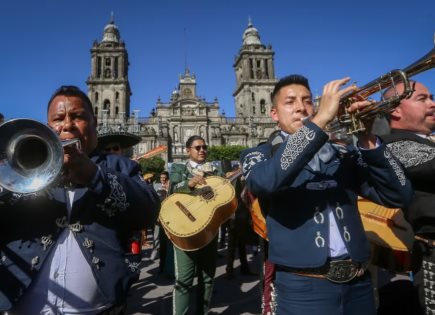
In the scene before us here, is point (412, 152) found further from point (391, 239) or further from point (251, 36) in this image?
point (251, 36)

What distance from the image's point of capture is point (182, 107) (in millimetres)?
61750

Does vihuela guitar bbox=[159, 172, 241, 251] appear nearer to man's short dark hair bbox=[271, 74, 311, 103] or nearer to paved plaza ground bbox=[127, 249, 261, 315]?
paved plaza ground bbox=[127, 249, 261, 315]

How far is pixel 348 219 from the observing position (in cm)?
202

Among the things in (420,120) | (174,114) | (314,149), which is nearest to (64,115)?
(314,149)

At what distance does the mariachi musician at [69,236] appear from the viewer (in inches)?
66.2

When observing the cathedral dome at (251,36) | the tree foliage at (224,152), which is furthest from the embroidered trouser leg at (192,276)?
the cathedral dome at (251,36)

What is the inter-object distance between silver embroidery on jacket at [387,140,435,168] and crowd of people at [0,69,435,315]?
0.01 metres

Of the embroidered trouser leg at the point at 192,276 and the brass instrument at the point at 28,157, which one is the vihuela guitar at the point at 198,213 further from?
the brass instrument at the point at 28,157

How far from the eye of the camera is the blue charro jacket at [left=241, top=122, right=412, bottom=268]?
5.98 feet

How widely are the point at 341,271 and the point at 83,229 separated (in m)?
1.56

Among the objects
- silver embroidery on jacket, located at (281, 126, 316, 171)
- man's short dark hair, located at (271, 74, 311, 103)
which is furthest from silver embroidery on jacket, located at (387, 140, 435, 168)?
silver embroidery on jacket, located at (281, 126, 316, 171)

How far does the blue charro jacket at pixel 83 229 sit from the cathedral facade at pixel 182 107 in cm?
5324

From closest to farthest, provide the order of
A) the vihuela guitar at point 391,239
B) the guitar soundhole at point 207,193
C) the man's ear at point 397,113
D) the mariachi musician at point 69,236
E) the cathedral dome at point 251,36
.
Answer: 1. the mariachi musician at point 69,236
2. the man's ear at point 397,113
3. the vihuela guitar at point 391,239
4. the guitar soundhole at point 207,193
5. the cathedral dome at point 251,36

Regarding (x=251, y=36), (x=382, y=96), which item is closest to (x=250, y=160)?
(x=382, y=96)
